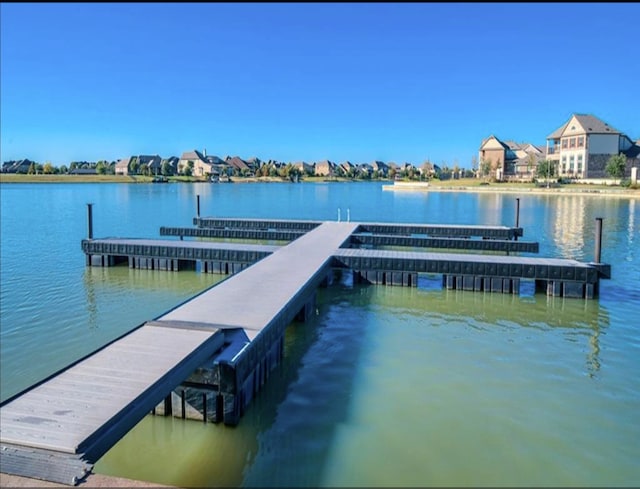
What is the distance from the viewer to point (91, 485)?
4582 millimetres

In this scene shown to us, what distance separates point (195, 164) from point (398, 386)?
145954mm

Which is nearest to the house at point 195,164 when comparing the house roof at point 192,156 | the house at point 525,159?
the house roof at point 192,156

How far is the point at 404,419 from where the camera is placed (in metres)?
6.75

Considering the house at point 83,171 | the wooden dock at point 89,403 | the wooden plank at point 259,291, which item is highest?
the house at point 83,171

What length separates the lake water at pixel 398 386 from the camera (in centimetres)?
570

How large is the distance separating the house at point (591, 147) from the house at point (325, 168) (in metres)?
107

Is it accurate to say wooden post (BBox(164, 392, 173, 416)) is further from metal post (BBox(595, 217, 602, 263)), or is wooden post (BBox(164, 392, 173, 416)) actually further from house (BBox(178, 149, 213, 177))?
house (BBox(178, 149, 213, 177))

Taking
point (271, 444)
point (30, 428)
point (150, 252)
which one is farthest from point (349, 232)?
point (30, 428)

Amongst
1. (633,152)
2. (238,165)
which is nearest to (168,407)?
(633,152)

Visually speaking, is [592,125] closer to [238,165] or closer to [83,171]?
[238,165]

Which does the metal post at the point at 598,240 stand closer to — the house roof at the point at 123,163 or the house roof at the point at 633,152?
the house roof at the point at 633,152

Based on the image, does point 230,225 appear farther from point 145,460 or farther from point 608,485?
point 608,485

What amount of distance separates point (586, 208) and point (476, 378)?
38807 mm

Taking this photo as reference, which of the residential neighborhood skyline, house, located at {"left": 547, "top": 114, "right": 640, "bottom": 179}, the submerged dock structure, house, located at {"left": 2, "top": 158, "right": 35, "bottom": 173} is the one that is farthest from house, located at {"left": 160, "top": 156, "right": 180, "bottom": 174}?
the submerged dock structure
